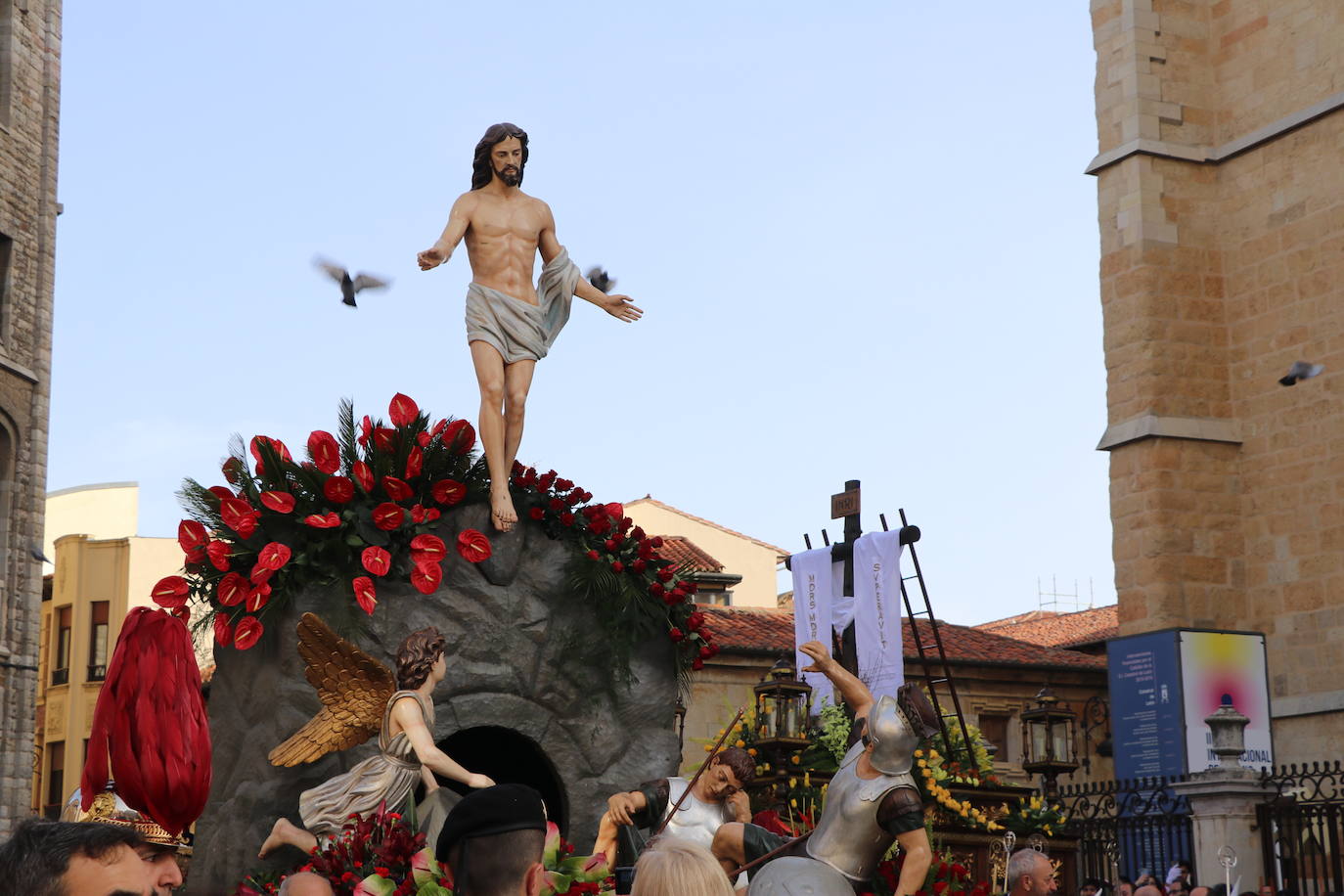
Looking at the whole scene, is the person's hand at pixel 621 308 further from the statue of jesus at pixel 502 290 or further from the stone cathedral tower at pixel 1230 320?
the stone cathedral tower at pixel 1230 320

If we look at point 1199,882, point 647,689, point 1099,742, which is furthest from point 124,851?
point 1099,742

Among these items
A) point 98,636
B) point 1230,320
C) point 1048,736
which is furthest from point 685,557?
point 98,636

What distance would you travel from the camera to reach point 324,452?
413 inches

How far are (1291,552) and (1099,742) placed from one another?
1102 cm

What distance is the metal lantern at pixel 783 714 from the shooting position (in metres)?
14.3

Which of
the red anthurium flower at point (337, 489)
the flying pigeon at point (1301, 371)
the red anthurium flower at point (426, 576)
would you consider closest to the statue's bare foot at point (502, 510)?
the red anthurium flower at point (426, 576)

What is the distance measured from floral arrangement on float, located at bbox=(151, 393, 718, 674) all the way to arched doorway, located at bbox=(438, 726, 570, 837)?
0.93m

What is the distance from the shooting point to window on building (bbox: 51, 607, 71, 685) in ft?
161

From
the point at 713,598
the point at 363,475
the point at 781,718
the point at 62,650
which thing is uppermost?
the point at 713,598

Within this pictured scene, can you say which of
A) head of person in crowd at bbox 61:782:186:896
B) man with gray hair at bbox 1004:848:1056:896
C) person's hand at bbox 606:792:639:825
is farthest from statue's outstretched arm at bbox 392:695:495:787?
head of person in crowd at bbox 61:782:186:896

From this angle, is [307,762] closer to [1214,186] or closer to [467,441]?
[467,441]

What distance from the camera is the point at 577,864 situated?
23.7 feet

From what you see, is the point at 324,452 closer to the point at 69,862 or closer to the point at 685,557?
the point at 685,557

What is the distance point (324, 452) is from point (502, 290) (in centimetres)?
134
